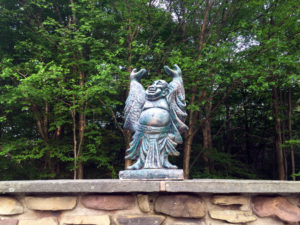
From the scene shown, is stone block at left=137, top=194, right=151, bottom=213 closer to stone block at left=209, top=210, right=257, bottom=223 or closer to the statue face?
stone block at left=209, top=210, right=257, bottom=223

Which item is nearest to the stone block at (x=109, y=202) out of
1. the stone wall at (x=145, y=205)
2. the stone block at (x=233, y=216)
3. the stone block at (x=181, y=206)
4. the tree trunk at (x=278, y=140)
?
the stone wall at (x=145, y=205)

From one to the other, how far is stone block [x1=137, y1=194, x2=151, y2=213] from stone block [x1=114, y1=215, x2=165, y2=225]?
0.24 ft

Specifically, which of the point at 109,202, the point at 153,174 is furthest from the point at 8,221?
the point at 153,174

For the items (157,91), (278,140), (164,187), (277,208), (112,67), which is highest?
(112,67)

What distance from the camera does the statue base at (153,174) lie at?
107 inches

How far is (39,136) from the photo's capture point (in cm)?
823

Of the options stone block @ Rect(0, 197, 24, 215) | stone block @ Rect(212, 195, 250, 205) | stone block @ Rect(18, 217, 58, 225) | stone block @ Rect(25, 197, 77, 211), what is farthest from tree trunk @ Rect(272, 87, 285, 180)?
stone block @ Rect(0, 197, 24, 215)

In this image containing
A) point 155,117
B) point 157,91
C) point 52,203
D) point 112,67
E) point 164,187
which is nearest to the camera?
point 164,187

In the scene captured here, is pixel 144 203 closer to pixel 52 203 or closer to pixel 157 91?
pixel 52 203

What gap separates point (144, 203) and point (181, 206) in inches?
13.1

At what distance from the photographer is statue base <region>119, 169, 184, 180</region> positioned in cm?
271

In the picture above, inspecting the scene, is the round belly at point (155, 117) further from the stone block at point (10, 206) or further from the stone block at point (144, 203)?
the stone block at point (10, 206)

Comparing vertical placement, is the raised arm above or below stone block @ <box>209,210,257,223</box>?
above

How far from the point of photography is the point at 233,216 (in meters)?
2.43
